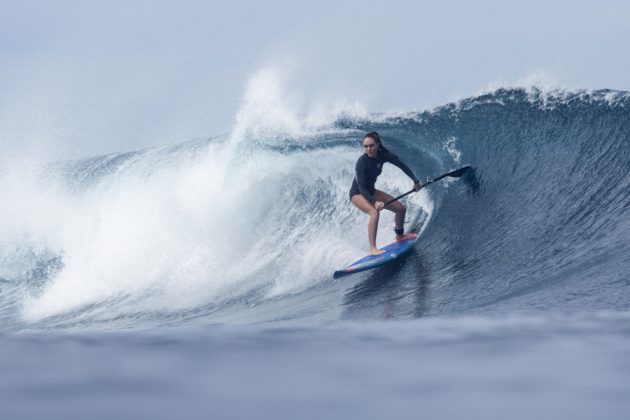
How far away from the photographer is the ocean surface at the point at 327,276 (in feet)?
6.10

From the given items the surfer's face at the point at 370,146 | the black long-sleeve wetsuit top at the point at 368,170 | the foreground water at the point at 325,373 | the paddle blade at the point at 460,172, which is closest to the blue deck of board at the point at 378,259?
the black long-sleeve wetsuit top at the point at 368,170

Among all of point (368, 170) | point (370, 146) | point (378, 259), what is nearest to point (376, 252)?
point (378, 259)

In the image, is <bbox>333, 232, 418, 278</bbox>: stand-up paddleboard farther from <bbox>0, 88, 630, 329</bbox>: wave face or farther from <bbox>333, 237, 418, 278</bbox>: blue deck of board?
<bbox>0, 88, 630, 329</bbox>: wave face

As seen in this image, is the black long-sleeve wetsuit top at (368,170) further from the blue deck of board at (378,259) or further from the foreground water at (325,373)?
the foreground water at (325,373)

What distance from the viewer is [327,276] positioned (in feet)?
27.5

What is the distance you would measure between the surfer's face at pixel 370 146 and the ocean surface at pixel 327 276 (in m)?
1.24

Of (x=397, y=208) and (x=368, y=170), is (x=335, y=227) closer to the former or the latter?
(x=397, y=208)

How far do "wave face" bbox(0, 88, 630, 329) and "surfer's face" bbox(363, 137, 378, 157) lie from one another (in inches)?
49.3

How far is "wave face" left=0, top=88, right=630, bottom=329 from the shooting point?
643 centimetres

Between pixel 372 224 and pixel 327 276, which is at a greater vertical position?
pixel 372 224

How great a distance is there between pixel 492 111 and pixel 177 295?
588 centimetres

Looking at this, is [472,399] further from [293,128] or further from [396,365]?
[293,128]

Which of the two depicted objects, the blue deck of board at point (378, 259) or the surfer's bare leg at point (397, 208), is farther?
the surfer's bare leg at point (397, 208)

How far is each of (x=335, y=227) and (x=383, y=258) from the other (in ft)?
7.75
